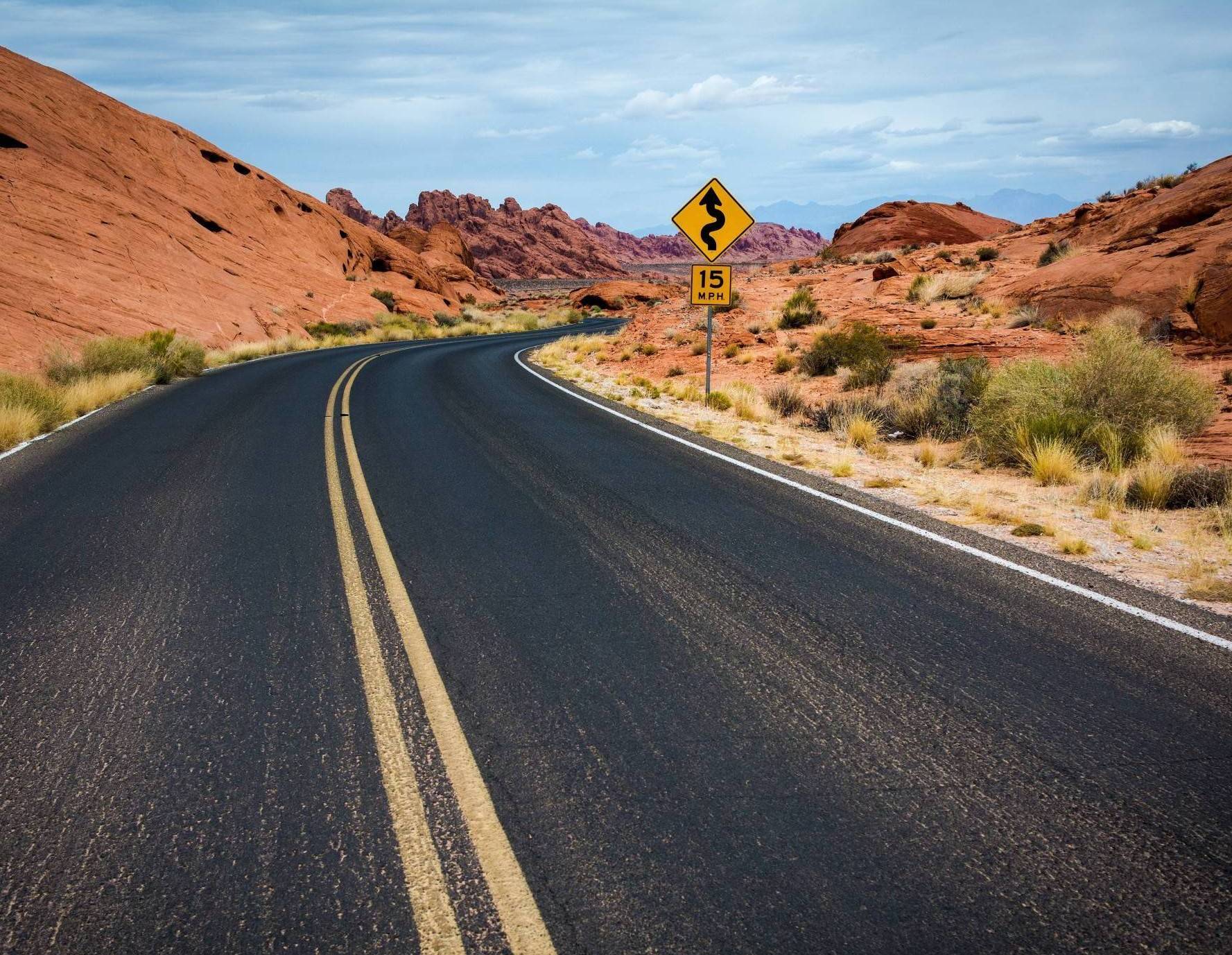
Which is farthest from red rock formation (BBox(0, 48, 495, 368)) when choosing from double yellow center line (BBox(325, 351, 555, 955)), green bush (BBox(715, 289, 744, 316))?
double yellow center line (BBox(325, 351, 555, 955))

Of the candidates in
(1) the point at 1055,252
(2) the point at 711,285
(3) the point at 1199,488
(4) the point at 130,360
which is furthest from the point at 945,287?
(4) the point at 130,360

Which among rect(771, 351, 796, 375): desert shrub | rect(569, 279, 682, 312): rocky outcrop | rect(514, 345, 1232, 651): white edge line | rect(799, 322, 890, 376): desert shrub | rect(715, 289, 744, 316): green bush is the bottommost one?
rect(514, 345, 1232, 651): white edge line

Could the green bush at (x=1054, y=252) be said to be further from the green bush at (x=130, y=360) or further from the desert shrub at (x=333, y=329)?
the desert shrub at (x=333, y=329)

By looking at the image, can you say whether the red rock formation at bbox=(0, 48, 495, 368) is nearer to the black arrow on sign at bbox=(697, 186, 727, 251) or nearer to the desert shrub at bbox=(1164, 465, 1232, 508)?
the black arrow on sign at bbox=(697, 186, 727, 251)

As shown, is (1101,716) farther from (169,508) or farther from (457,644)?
(169,508)

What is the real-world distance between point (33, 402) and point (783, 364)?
1461 cm

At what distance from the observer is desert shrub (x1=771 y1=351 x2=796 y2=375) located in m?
18.9

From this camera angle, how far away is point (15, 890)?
2.66 meters

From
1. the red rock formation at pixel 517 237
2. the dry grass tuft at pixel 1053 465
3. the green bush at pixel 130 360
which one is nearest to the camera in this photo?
the dry grass tuft at pixel 1053 465

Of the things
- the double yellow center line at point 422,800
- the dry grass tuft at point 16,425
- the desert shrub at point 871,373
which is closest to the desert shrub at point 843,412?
the desert shrub at point 871,373

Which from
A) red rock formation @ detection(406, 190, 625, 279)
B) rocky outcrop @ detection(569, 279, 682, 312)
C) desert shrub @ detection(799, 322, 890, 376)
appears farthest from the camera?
red rock formation @ detection(406, 190, 625, 279)

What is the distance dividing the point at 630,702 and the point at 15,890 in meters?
2.40

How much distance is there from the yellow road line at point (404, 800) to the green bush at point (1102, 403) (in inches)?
322

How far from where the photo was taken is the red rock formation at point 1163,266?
47.2ft
